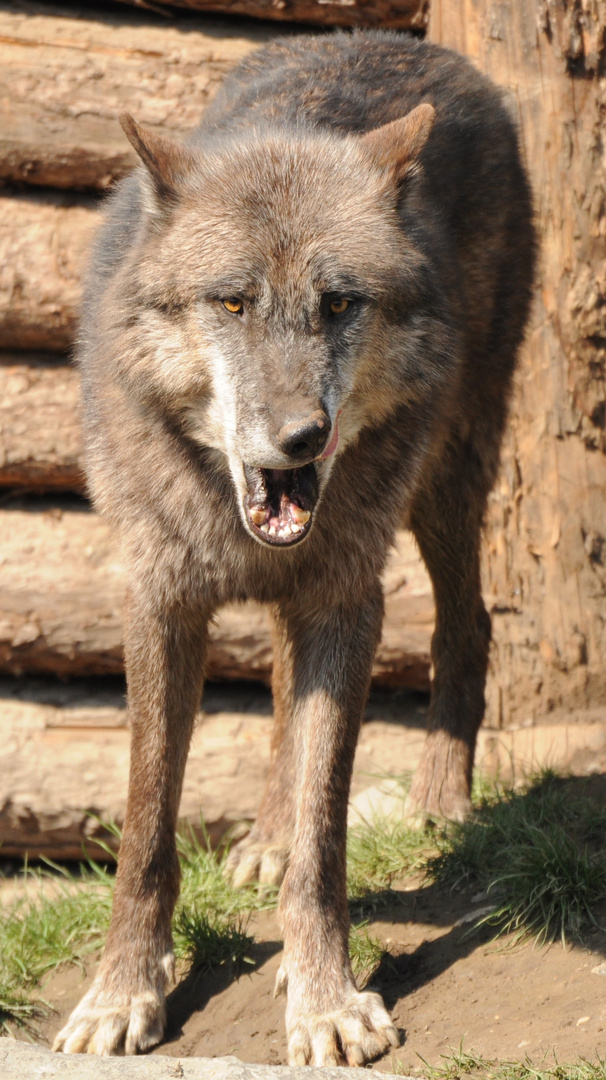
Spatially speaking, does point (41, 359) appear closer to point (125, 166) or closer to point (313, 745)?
point (125, 166)

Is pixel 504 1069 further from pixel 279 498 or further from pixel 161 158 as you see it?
pixel 161 158

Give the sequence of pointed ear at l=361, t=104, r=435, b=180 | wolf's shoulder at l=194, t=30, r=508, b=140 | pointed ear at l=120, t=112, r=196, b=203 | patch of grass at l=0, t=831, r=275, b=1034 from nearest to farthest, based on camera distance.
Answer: pointed ear at l=120, t=112, r=196, b=203, pointed ear at l=361, t=104, r=435, b=180, patch of grass at l=0, t=831, r=275, b=1034, wolf's shoulder at l=194, t=30, r=508, b=140

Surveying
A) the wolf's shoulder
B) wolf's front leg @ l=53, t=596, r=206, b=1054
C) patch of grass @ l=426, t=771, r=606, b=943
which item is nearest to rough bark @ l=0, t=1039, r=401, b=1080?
wolf's front leg @ l=53, t=596, r=206, b=1054

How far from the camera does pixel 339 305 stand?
10.6 ft

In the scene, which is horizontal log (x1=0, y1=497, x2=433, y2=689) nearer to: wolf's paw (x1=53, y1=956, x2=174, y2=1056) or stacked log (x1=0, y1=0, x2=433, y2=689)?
stacked log (x1=0, y1=0, x2=433, y2=689)

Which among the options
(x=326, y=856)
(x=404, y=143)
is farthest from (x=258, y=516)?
(x=404, y=143)

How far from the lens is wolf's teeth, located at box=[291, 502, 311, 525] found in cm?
309

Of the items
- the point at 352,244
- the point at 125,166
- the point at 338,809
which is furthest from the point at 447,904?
the point at 125,166

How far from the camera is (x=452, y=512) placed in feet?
15.1

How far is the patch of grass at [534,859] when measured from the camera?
11.7 ft

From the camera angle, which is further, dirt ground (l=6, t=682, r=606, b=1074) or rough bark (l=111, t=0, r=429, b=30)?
rough bark (l=111, t=0, r=429, b=30)

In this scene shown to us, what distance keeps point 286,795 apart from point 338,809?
97cm

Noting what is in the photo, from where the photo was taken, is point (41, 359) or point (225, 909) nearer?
point (225, 909)

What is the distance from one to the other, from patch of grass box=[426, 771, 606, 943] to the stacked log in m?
1.23
